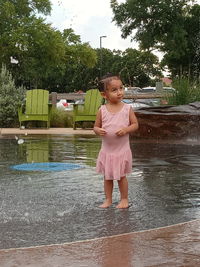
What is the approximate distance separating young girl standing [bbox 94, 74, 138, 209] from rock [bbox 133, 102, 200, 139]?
6799 millimetres

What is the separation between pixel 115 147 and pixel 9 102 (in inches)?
573

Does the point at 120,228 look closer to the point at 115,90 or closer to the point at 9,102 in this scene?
the point at 115,90

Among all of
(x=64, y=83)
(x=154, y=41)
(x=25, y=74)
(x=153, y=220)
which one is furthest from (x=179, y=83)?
(x=64, y=83)

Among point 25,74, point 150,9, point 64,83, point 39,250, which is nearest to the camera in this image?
point 39,250

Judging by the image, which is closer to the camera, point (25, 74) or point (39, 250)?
point (39, 250)

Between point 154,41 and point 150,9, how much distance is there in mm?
2653

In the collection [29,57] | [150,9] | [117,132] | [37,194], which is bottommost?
[37,194]

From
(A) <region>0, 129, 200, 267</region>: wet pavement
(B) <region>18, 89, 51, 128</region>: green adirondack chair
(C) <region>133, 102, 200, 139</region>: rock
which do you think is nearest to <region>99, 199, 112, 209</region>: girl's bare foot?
(A) <region>0, 129, 200, 267</region>: wet pavement

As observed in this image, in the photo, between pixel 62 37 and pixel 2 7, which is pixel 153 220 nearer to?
pixel 2 7

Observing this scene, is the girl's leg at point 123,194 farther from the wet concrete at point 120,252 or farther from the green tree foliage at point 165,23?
the green tree foliage at point 165,23

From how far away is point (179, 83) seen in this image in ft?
49.1

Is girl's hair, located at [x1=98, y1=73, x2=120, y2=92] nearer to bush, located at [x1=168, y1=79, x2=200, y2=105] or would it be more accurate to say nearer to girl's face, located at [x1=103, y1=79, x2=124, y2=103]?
girl's face, located at [x1=103, y1=79, x2=124, y2=103]

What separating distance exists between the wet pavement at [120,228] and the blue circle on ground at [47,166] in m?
0.72

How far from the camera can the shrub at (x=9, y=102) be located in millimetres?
19531
